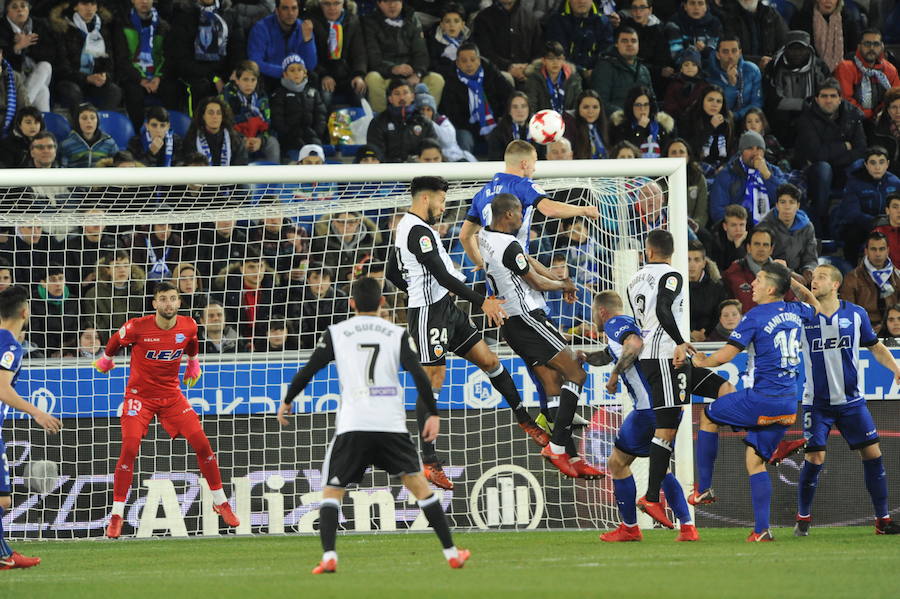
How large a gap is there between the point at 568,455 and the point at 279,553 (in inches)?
89.9

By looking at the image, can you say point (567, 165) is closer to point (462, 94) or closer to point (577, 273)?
point (577, 273)

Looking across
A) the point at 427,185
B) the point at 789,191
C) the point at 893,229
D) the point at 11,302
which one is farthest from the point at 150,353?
the point at 893,229

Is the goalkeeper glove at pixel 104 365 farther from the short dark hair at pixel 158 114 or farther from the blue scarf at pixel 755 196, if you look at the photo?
the blue scarf at pixel 755 196

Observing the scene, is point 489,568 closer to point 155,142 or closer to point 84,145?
point 155,142

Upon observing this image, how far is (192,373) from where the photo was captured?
11.3 m

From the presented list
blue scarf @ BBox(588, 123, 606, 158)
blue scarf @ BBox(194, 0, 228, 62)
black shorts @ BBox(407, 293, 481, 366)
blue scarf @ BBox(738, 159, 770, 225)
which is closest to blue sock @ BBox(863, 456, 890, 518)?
black shorts @ BBox(407, 293, 481, 366)

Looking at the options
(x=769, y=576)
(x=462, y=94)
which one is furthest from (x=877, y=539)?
(x=462, y=94)

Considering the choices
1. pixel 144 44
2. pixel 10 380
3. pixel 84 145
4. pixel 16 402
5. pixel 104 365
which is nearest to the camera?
pixel 16 402

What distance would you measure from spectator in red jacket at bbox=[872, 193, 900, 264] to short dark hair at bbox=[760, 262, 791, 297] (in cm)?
526

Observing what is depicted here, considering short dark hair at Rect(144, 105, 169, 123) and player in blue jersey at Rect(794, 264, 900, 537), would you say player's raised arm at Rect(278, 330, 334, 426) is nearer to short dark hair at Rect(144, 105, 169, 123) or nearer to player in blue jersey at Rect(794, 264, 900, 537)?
player in blue jersey at Rect(794, 264, 900, 537)

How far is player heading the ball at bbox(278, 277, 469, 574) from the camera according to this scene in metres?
7.61

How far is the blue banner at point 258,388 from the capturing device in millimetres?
11977

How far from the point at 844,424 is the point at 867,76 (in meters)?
7.89

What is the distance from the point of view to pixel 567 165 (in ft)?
36.3
